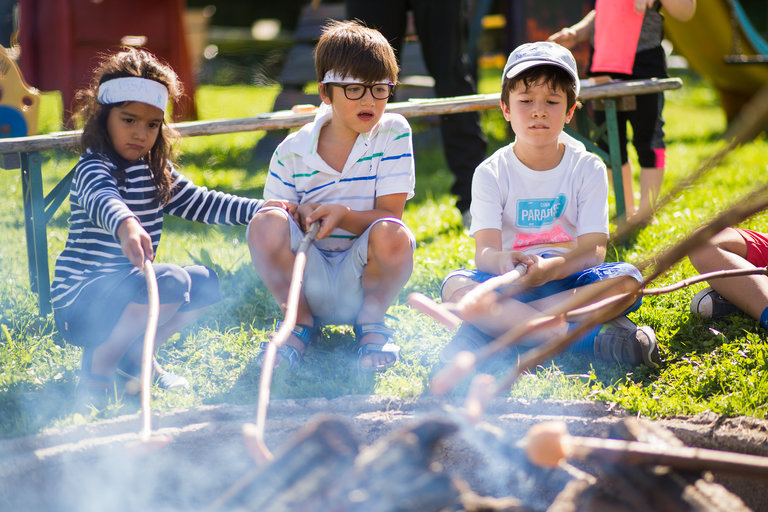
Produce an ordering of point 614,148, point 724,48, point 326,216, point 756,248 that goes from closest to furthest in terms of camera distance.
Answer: point 326,216 → point 756,248 → point 614,148 → point 724,48

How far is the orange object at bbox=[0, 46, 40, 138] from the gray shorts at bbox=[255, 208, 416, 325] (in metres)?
1.83

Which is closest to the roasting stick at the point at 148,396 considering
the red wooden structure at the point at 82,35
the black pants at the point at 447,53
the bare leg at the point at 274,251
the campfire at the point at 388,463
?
the campfire at the point at 388,463

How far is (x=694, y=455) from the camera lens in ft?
4.47

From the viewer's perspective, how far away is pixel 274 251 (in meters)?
2.48

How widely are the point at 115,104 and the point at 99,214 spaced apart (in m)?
0.40

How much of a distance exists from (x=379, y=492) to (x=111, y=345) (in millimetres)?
1310

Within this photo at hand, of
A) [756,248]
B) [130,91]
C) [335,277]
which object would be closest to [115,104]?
[130,91]

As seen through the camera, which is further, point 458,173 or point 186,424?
point 458,173

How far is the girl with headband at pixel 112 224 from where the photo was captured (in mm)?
2346

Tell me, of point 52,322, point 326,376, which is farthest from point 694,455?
point 52,322

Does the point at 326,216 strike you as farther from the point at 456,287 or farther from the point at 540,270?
the point at 540,270

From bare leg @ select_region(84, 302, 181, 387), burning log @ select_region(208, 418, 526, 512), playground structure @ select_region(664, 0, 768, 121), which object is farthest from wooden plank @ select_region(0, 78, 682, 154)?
playground structure @ select_region(664, 0, 768, 121)

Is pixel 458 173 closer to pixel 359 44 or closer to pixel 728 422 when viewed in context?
pixel 359 44

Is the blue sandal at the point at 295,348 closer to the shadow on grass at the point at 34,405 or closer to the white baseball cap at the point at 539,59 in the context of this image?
the shadow on grass at the point at 34,405
